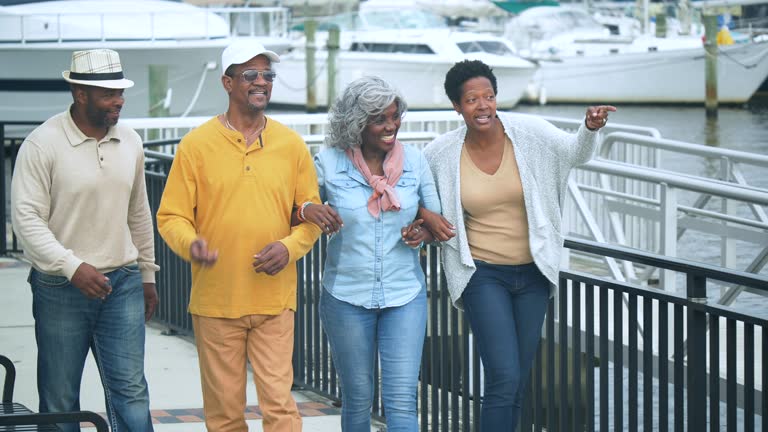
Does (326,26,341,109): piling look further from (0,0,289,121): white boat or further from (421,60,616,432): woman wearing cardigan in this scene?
(421,60,616,432): woman wearing cardigan

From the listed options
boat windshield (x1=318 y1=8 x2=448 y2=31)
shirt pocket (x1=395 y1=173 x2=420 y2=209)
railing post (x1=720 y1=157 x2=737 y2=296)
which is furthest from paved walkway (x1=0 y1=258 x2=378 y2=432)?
boat windshield (x1=318 y1=8 x2=448 y2=31)

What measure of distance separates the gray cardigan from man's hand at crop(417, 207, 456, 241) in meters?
0.12

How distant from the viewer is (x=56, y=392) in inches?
207

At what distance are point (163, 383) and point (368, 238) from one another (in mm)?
2874

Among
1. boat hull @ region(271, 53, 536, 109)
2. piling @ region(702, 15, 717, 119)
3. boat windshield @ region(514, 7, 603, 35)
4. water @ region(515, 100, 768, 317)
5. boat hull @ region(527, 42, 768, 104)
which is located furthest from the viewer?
boat windshield @ region(514, 7, 603, 35)

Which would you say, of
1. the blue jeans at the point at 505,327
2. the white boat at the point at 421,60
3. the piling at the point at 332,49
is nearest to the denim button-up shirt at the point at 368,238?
the blue jeans at the point at 505,327

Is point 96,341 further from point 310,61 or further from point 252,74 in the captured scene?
point 310,61

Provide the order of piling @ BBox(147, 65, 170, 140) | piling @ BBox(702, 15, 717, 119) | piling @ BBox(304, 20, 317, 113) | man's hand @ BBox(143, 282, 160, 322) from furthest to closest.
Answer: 1. piling @ BBox(702, 15, 717, 119)
2. piling @ BBox(304, 20, 317, 113)
3. piling @ BBox(147, 65, 170, 140)
4. man's hand @ BBox(143, 282, 160, 322)

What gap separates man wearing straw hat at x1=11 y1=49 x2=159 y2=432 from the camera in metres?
5.01

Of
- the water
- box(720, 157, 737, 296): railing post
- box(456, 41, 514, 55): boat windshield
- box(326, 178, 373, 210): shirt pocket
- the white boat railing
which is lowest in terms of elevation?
the water

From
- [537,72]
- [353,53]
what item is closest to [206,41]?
[353,53]

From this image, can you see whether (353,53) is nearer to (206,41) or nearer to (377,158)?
(206,41)

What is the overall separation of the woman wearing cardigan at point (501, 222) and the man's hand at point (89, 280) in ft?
4.11

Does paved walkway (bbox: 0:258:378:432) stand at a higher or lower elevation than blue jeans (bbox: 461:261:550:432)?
lower
